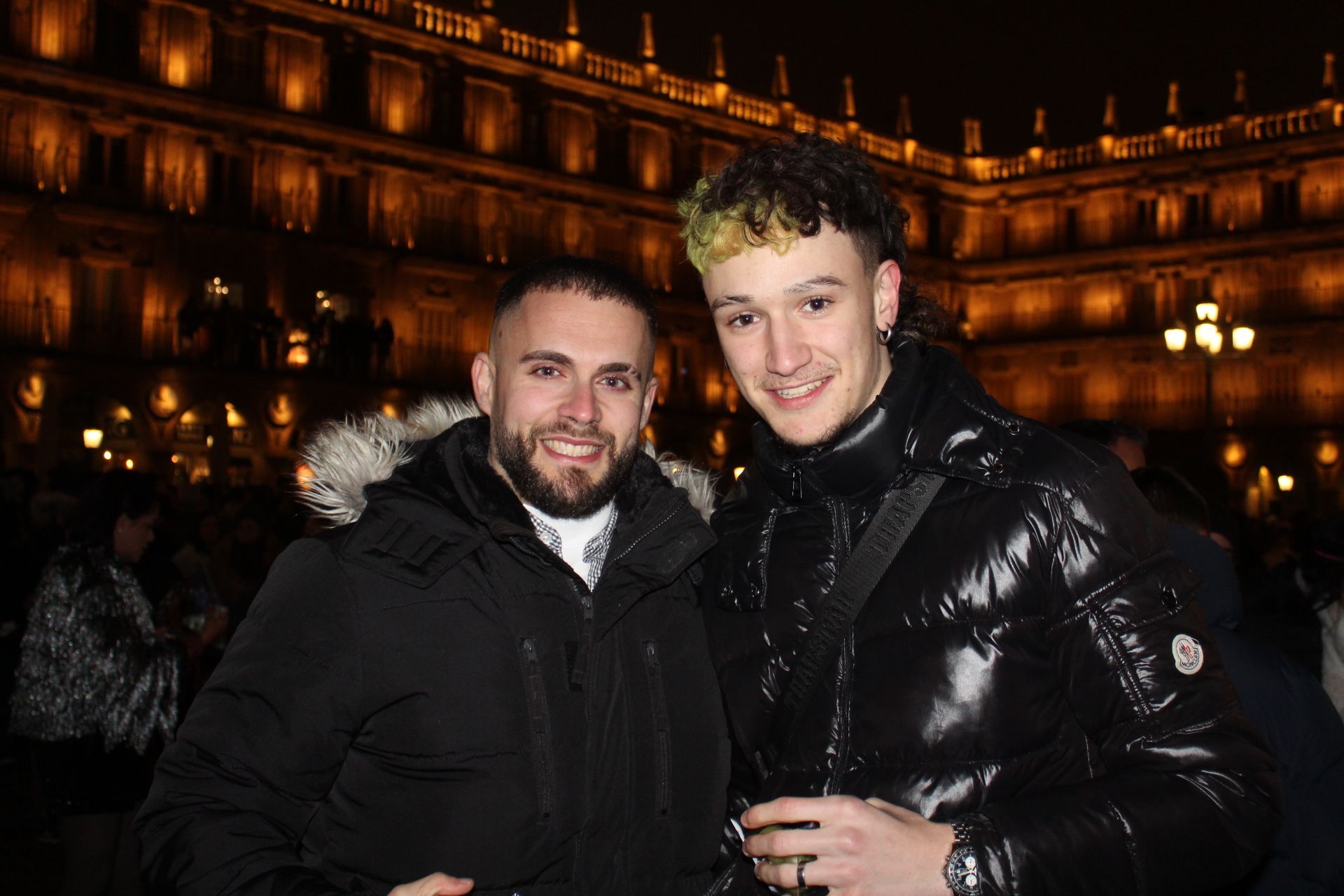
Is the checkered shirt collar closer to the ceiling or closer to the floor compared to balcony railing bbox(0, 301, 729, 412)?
closer to the floor

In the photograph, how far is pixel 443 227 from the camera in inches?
1204

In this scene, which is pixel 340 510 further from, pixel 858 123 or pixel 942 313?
pixel 858 123

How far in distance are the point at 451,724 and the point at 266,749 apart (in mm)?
336

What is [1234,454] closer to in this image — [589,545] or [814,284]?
[589,545]

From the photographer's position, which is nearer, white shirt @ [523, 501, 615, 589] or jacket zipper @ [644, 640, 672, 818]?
jacket zipper @ [644, 640, 672, 818]

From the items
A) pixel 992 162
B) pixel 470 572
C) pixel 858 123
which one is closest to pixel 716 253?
pixel 470 572

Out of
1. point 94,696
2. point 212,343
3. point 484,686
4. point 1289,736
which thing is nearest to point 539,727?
point 484,686

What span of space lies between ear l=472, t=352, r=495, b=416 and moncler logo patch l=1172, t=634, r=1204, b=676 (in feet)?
5.21

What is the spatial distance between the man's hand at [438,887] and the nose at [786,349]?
3.51ft

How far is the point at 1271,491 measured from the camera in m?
35.5

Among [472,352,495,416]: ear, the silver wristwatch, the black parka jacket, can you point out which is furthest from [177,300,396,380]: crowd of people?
the silver wristwatch

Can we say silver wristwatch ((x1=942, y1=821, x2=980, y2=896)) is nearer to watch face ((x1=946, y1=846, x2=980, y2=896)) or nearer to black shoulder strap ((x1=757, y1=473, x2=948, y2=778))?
watch face ((x1=946, y1=846, x2=980, y2=896))

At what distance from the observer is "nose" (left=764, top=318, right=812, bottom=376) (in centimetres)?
232

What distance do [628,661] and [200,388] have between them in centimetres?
2501
